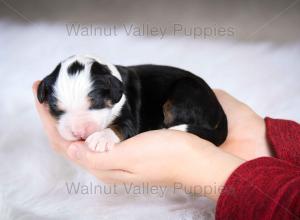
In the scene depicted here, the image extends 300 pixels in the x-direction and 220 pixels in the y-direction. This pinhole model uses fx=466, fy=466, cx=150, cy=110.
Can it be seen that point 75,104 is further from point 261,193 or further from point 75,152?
point 261,193

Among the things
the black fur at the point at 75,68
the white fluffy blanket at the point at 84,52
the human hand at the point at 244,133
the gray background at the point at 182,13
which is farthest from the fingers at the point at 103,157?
the gray background at the point at 182,13

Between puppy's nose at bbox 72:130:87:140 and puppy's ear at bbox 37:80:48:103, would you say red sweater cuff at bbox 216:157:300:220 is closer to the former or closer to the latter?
puppy's nose at bbox 72:130:87:140

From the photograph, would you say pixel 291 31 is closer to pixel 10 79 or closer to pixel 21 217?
pixel 10 79

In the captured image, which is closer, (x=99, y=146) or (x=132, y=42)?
(x=99, y=146)

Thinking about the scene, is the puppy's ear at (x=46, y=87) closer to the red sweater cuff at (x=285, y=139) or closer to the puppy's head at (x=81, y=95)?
the puppy's head at (x=81, y=95)

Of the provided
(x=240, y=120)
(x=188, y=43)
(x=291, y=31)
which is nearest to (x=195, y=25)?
(x=188, y=43)

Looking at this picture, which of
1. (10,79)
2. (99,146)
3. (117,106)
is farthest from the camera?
(10,79)

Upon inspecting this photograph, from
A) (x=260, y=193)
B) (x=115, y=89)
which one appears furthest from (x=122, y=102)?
(x=260, y=193)

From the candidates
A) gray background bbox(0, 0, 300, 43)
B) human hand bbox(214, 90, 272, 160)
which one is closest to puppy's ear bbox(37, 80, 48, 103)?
human hand bbox(214, 90, 272, 160)
